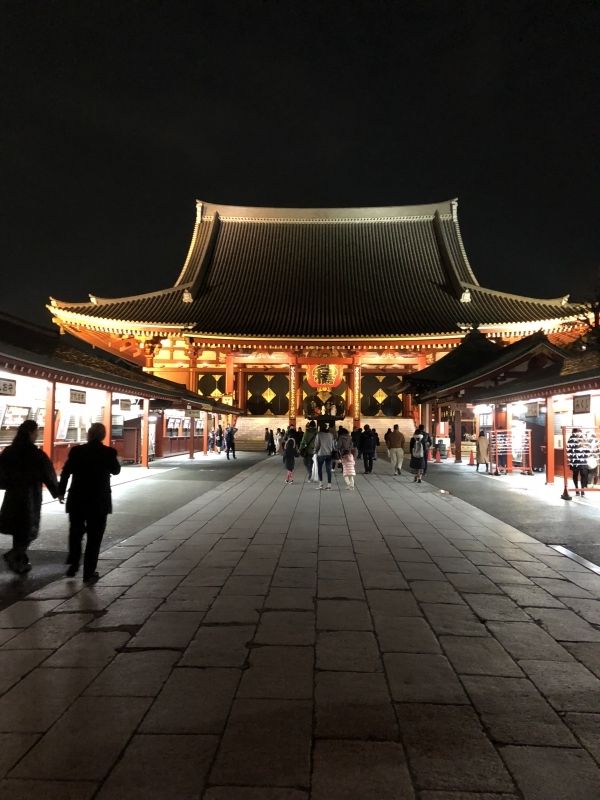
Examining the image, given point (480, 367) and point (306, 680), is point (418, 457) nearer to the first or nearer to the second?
point (480, 367)

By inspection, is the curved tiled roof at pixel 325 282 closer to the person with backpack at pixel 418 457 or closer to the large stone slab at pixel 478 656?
the person with backpack at pixel 418 457

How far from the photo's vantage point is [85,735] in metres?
2.48

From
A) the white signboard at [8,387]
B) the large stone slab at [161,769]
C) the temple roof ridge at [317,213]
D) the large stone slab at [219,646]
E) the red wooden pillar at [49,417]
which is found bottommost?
the large stone slab at [219,646]

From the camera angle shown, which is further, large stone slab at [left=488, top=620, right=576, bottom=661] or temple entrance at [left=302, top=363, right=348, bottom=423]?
temple entrance at [left=302, top=363, right=348, bottom=423]

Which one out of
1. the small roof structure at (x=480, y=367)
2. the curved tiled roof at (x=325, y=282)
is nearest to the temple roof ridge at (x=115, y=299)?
the curved tiled roof at (x=325, y=282)

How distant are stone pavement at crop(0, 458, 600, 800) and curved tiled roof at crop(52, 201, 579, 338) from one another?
21.6m

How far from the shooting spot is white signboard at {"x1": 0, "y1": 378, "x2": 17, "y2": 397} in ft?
29.5

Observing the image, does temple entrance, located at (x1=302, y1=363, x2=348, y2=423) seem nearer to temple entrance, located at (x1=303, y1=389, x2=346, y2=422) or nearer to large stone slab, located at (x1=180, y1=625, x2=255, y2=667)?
temple entrance, located at (x1=303, y1=389, x2=346, y2=422)

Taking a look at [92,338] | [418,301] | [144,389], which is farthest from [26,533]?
[418,301]

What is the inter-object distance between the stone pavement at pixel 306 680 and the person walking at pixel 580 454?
4980mm

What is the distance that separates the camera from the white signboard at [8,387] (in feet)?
29.5

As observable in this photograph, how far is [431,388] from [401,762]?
66.8 feet

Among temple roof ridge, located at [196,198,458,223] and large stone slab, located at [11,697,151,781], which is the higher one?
temple roof ridge, located at [196,198,458,223]

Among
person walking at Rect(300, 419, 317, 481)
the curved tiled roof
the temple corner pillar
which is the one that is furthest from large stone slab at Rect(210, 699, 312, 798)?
the curved tiled roof
